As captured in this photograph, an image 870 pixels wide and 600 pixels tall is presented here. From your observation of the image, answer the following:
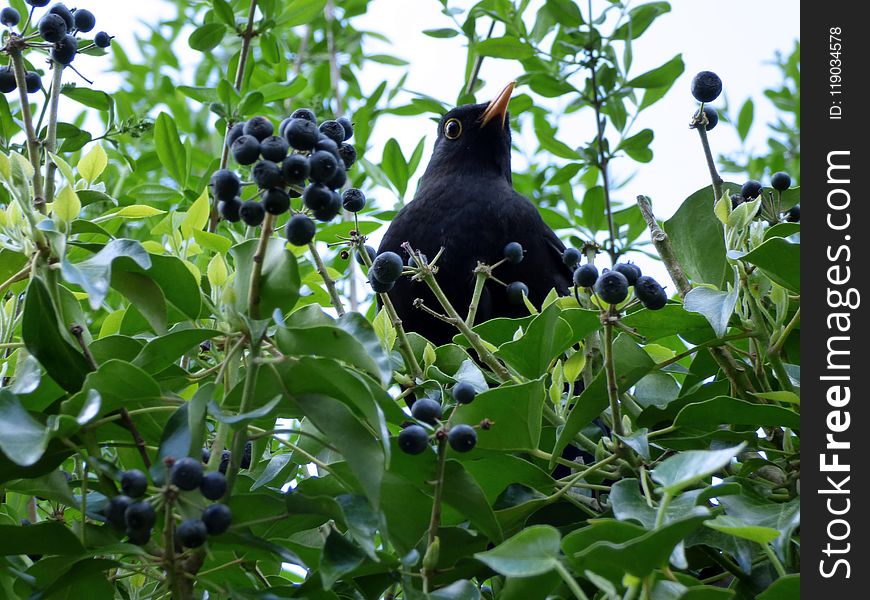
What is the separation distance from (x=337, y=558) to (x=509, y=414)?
296 mm

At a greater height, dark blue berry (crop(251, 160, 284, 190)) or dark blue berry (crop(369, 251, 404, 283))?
dark blue berry (crop(251, 160, 284, 190))

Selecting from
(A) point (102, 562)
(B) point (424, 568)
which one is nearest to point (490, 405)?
(B) point (424, 568)

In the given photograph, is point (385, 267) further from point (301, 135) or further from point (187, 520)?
point (187, 520)

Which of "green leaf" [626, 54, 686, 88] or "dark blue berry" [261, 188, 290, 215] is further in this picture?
"green leaf" [626, 54, 686, 88]

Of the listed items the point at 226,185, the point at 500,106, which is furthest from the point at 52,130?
the point at 500,106

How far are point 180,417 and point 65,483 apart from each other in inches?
9.1

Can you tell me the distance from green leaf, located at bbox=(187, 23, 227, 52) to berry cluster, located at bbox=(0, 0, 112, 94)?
2.17ft

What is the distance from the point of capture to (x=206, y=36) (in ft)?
8.34

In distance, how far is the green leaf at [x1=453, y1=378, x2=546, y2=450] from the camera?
125 centimetres

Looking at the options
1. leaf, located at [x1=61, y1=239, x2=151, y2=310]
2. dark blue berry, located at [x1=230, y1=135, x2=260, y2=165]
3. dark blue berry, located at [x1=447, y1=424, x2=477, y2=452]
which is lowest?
dark blue berry, located at [x1=447, y1=424, x2=477, y2=452]

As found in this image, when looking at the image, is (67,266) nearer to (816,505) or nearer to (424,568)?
(424,568)

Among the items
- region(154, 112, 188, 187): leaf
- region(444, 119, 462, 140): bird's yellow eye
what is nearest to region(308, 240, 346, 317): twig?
region(154, 112, 188, 187): leaf

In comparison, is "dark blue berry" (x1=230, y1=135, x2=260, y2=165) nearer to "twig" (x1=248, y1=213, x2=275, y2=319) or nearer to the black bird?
"twig" (x1=248, y1=213, x2=275, y2=319)

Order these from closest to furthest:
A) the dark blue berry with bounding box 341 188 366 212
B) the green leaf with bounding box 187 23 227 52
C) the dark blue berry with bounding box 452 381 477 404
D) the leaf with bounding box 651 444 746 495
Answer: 1. the leaf with bounding box 651 444 746 495
2. the dark blue berry with bounding box 452 381 477 404
3. the dark blue berry with bounding box 341 188 366 212
4. the green leaf with bounding box 187 23 227 52
